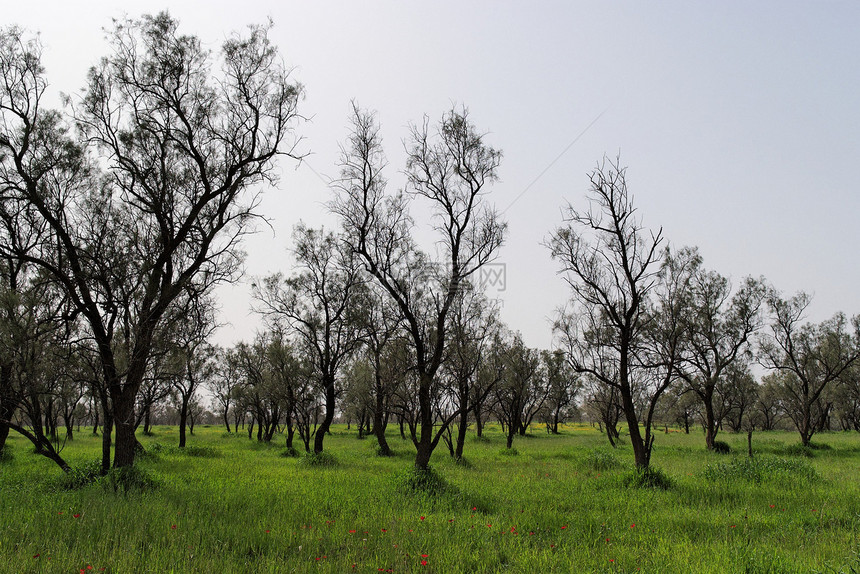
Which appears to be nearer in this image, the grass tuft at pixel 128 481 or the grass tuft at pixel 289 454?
the grass tuft at pixel 128 481

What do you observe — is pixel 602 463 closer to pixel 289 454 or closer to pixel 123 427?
pixel 123 427

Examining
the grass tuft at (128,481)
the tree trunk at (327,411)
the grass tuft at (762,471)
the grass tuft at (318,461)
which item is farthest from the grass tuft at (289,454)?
the grass tuft at (762,471)

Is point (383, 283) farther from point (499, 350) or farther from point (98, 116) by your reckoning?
point (499, 350)

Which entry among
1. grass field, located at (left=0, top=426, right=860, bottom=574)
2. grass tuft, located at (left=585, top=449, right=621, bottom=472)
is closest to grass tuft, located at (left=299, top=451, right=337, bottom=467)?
grass field, located at (left=0, top=426, right=860, bottom=574)

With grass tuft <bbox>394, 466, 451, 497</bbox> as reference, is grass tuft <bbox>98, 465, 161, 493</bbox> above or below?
above

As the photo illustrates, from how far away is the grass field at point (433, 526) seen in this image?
6.82 m

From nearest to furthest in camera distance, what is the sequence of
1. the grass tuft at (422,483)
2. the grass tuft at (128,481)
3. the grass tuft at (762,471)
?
the grass tuft at (128,481) < the grass tuft at (422,483) < the grass tuft at (762,471)

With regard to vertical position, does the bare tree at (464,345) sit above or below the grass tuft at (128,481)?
above

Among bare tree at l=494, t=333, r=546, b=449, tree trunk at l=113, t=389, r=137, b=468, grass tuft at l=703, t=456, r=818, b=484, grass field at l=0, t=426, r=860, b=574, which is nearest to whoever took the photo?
grass field at l=0, t=426, r=860, b=574

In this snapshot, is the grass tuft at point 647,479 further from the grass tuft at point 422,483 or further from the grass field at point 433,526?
the grass tuft at point 422,483

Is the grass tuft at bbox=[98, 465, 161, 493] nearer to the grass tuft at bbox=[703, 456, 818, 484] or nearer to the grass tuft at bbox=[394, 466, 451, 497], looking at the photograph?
the grass tuft at bbox=[394, 466, 451, 497]

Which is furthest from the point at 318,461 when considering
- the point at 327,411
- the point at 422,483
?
the point at 422,483

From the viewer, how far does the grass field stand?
682cm

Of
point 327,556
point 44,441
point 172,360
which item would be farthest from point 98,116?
point 327,556
